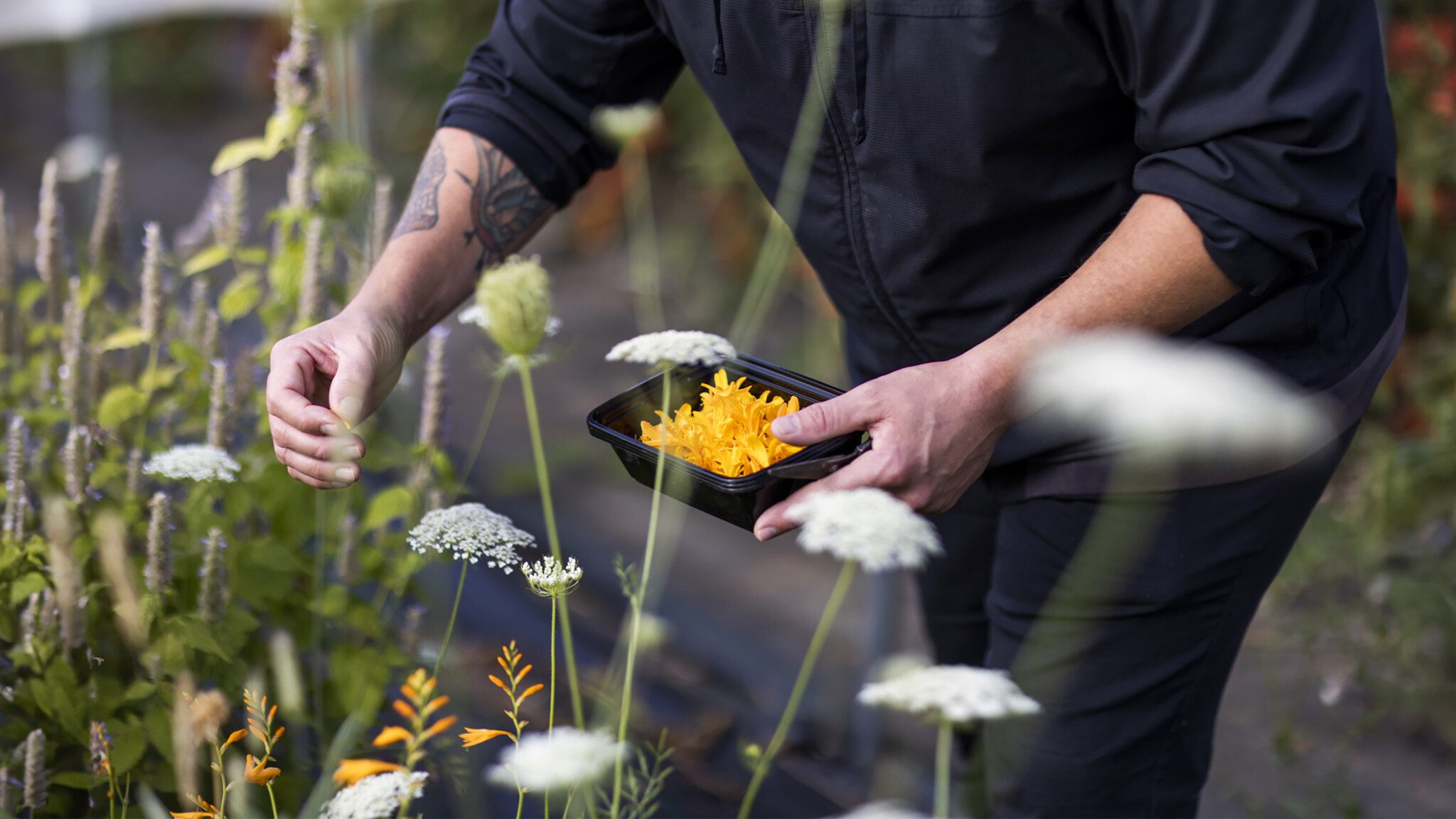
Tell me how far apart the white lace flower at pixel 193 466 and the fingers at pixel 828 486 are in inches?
18.6

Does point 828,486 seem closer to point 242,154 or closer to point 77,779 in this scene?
point 77,779

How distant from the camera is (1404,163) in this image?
2408 millimetres

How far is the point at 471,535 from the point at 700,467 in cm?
17

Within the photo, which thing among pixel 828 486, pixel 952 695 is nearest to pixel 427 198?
pixel 828 486

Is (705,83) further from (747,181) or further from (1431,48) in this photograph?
(747,181)

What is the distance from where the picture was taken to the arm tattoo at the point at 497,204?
1313 millimetres

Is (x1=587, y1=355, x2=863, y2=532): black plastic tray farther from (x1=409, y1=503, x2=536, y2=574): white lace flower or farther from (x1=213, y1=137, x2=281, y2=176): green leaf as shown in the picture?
(x1=213, y1=137, x2=281, y2=176): green leaf

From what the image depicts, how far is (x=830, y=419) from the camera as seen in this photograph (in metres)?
0.92

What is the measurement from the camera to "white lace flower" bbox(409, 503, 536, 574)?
0.86m

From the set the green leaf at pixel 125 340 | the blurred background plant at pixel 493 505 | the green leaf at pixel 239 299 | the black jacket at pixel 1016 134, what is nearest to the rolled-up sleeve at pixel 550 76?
the black jacket at pixel 1016 134

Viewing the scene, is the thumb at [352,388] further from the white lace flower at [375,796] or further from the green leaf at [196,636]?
the white lace flower at [375,796]

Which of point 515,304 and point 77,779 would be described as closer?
point 515,304

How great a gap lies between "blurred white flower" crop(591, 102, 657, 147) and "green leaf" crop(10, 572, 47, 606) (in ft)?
2.25

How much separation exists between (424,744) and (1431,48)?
2.20 meters
